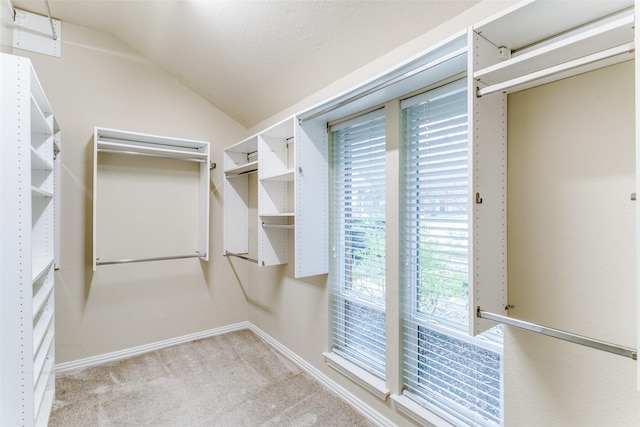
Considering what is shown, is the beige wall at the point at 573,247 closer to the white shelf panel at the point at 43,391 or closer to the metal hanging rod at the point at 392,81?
the metal hanging rod at the point at 392,81

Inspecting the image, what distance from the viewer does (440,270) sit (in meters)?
1.69

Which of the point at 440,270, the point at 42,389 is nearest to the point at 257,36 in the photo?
the point at 440,270

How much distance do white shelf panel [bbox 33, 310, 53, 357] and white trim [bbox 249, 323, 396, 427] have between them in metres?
1.73

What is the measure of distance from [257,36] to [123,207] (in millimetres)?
1931

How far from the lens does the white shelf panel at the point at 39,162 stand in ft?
5.34

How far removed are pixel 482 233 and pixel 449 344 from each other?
0.77 metres

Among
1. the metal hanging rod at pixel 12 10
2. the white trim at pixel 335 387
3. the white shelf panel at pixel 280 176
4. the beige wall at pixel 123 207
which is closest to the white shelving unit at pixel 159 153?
the beige wall at pixel 123 207

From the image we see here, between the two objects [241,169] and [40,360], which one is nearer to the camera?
[40,360]

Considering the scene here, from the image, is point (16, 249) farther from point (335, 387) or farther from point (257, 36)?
point (335, 387)

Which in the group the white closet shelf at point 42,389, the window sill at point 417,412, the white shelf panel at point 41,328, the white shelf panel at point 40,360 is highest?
the white shelf panel at point 41,328

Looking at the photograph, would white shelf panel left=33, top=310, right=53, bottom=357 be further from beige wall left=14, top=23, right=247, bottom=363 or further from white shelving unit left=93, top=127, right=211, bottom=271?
beige wall left=14, top=23, right=247, bottom=363

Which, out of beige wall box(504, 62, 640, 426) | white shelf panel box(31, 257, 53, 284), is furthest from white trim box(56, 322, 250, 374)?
beige wall box(504, 62, 640, 426)

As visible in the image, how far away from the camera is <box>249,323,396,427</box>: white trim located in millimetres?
1958

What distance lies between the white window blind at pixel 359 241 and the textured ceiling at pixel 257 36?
18.1 inches
